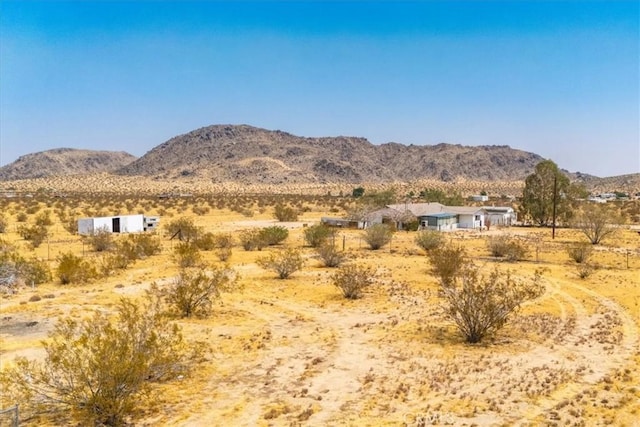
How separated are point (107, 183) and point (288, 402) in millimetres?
167246

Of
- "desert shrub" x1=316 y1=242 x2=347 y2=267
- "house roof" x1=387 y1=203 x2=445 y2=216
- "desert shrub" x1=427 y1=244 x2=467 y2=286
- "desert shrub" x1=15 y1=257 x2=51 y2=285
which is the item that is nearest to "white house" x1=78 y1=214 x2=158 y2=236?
"desert shrub" x1=15 y1=257 x2=51 y2=285

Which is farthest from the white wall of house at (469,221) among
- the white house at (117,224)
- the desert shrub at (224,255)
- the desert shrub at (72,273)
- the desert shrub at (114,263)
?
the desert shrub at (72,273)

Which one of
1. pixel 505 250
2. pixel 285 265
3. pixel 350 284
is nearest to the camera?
pixel 350 284

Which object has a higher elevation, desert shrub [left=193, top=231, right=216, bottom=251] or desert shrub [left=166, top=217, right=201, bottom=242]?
desert shrub [left=166, top=217, right=201, bottom=242]

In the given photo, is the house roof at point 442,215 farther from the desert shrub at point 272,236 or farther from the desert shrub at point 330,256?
the desert shrub at point 330,256

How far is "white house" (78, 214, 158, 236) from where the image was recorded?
150 ft

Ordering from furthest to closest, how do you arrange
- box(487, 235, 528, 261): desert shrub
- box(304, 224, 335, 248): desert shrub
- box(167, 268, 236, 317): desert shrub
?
1. box(304, 224, 335, 248): desert shrub
2. box(487, 235, 528, 261): desert shrub
3. box(167, 268, 236, 317): desert shrub

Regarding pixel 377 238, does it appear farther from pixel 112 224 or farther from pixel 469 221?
pixel 469 221

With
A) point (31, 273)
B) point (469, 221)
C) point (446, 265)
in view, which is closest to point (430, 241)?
point (446, 265)

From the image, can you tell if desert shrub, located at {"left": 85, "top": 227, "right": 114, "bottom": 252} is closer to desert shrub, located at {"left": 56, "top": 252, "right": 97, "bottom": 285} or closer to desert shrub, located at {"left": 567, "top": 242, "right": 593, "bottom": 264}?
desert shrub, located at {"left": 56, "top": 252, "right": 97, "bottom": 285}

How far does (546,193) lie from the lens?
2419 inches

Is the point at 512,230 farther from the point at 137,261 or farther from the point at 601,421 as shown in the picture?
the point at 601,421

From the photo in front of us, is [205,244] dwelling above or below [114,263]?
above

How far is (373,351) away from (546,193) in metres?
51.3
